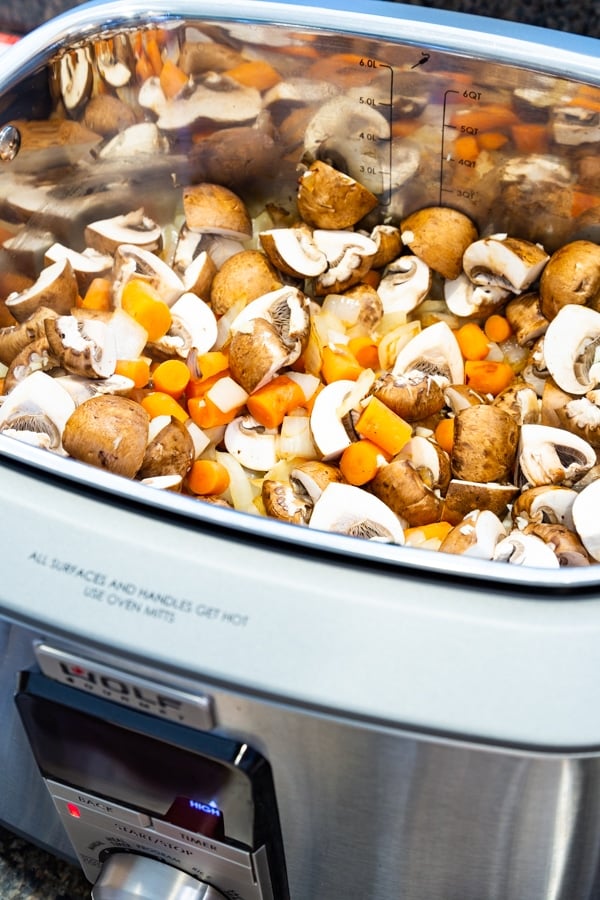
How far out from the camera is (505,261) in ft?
2.95

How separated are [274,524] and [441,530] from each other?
0.92ft

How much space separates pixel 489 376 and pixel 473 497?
17cm

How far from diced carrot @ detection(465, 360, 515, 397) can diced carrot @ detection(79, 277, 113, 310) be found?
1.25 ft

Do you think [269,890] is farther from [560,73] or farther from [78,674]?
[560,73]

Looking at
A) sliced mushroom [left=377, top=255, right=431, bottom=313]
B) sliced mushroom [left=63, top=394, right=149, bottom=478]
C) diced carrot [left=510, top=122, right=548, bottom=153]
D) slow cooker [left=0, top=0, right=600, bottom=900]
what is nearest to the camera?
slow cooker [left=0, top=0, right=600, bottom=900]

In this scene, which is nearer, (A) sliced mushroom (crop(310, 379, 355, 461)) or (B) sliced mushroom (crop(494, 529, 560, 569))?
(B) sliced mushroom (crop(494, 529, 560, 569))

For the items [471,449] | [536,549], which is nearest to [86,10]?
[471,449]

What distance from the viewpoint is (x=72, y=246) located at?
0.96 metres

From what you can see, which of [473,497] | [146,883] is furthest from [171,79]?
[146,883]

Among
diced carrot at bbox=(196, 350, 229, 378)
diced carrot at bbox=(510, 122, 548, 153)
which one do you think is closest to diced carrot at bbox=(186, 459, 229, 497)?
diced carrot at bbox=(196, 350, 229, 378)

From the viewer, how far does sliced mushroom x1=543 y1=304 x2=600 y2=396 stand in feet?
2.78

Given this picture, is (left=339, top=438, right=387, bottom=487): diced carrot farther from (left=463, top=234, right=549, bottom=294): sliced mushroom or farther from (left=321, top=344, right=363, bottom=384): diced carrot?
(left=463, top=234, right=549, bottom=294): sliced mushroom

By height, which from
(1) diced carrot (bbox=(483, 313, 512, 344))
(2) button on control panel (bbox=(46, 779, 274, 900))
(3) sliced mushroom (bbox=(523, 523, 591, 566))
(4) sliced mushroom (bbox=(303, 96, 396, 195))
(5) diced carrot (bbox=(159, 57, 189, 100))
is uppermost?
(5) diced carrot (bbox=(159, 57, 189, 100))

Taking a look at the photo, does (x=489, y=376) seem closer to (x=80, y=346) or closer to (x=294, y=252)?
(x=294, y=252)
